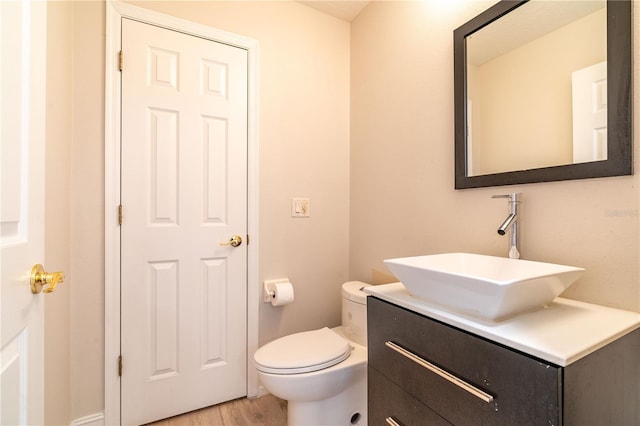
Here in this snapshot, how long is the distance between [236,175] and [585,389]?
1643 millimetres

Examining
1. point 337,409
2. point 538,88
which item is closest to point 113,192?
point 337,409

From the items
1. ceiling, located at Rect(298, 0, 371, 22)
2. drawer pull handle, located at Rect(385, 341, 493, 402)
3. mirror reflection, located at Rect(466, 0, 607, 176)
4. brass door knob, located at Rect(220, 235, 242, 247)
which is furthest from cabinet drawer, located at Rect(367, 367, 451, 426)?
ceiling, located at Rect(298, 0, 371, 22)

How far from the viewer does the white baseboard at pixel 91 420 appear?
1367 millimetres

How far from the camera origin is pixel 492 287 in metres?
0.66

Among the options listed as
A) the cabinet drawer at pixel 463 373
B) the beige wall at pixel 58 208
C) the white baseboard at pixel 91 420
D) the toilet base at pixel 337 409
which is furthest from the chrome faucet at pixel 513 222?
the white baseboard at pixel 91 420

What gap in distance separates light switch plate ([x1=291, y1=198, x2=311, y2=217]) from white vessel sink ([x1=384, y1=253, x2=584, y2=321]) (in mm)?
1044

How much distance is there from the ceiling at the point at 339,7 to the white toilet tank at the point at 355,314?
6.00 feet

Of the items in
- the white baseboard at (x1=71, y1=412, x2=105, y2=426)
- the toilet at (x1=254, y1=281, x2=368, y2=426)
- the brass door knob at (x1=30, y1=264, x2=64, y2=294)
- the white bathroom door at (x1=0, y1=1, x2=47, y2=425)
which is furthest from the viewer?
the white baseboard at (x1=71, y1=412, x2=105, y2=426)

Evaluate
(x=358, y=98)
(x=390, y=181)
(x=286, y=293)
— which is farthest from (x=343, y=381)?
(x=358, y=98)

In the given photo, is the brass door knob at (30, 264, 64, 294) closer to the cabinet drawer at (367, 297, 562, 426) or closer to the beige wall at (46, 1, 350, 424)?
the beige wall at (46, 1, 350, 424)

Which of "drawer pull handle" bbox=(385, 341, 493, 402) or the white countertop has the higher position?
the white countertop

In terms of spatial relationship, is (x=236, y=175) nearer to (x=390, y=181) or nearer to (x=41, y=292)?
(x=390, y=181)

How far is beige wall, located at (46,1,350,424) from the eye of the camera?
4.28 ft

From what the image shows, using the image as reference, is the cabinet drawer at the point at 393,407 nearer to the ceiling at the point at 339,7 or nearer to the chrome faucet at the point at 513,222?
the chrome faucet at the point at 513,222
